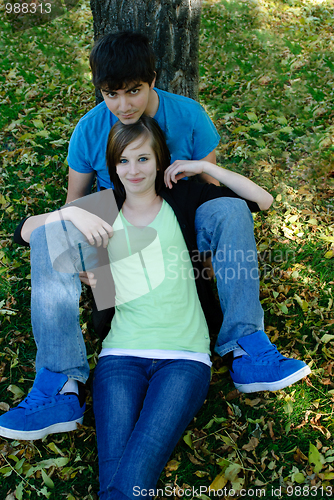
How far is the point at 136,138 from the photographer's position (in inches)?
97.7

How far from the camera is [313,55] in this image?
5.71 metres

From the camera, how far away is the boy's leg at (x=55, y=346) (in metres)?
2.21

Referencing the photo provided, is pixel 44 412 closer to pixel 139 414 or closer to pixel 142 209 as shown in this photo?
pixel 139 414

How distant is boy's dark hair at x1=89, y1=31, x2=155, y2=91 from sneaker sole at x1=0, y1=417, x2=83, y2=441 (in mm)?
2019

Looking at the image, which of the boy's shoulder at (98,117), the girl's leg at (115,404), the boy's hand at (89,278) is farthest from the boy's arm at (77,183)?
the girl's leg at (115,404)

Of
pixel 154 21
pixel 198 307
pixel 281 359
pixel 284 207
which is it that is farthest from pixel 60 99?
pixel 281 359

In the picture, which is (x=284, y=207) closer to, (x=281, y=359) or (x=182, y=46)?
(x=182, y=46)

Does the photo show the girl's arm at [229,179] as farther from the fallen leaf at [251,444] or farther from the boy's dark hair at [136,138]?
the fallen leaf at [251,444]

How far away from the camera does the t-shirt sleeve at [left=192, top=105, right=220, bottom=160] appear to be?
2.89 m

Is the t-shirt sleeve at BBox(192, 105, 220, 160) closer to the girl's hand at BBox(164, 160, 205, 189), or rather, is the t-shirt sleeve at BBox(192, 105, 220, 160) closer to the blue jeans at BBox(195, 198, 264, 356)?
the girl's hand at BBox(164, 160, 205, 189)

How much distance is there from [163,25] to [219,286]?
213 cm

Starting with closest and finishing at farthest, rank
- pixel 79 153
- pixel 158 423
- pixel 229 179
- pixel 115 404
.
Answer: pixel 158 423 < pixel 115 404 < pixel 229 179 < pixel 79 153

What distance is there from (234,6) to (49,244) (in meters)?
→ 6.55

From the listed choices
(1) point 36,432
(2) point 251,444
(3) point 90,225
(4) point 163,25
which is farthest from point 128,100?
(2) point 251,444
